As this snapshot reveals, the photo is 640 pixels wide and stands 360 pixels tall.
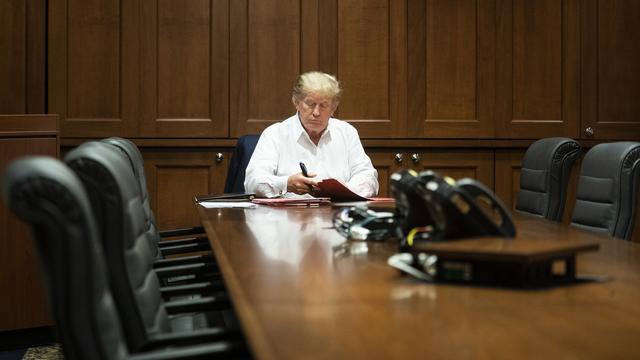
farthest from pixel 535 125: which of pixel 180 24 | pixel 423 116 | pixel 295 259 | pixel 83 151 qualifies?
pixel 83 151

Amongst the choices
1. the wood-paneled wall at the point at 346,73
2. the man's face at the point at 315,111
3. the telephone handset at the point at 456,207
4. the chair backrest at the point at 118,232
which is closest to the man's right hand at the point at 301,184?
the man's face at the point at 315,111

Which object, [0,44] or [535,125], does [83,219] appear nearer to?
[0,44]

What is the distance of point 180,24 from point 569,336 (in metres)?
4.22

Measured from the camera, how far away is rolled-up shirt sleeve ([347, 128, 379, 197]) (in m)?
3.97

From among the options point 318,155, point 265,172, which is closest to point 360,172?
point 318,155

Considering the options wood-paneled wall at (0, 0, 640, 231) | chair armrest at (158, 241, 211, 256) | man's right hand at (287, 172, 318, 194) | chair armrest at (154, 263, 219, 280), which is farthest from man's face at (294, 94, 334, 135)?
chair armrest at (154, 263, 219, 280)

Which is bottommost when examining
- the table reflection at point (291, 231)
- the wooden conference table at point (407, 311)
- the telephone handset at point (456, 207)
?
the wooden conference table at point (407, 311)

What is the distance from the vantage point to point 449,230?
1535 millimetres

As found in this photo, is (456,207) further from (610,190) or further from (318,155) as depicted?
(318,155)

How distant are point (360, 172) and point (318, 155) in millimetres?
232

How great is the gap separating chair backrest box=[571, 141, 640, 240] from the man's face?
4.56 feet

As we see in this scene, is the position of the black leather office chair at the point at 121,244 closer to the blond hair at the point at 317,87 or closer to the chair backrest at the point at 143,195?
the chair backrest at the point at 143,195

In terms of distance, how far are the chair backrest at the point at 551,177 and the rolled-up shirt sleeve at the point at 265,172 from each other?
1.11 metres

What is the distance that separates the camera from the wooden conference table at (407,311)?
1.03 meters
